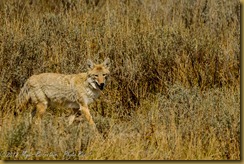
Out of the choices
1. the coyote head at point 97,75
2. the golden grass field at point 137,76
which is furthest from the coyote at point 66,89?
the golden grass field at point 137,76

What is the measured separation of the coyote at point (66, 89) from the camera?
27.8 ft

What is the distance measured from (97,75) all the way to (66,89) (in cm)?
54

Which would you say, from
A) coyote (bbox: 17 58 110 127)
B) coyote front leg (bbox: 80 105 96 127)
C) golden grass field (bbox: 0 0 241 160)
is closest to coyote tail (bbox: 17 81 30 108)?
Result: coyote (bbox: 17 58 110 127)

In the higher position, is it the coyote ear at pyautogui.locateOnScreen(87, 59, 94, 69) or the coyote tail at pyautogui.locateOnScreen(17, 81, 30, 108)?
the coyote ear at pyautogui.locateOnScreen(87, 59, 94, 69)

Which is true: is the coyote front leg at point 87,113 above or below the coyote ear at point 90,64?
below

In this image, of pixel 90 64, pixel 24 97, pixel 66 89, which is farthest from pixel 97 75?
pixel 24 97

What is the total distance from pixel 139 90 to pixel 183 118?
1991mm

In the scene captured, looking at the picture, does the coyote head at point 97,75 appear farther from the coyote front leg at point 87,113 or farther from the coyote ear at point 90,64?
the coyote front leg at point 87,113

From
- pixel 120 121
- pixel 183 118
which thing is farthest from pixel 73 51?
pixel 183 118

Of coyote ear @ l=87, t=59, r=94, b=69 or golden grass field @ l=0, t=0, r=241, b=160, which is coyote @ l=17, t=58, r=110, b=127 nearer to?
coyote ear @ l=87, t=59, r=94, b=69

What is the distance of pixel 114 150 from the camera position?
21.6ft

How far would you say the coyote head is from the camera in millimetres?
8445

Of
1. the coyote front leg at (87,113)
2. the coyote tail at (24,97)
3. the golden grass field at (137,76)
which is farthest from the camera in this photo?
the coyote tail at (24,97)

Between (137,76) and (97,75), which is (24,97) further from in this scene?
(137,76)
